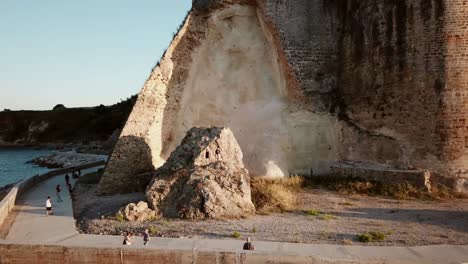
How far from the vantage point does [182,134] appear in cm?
2073

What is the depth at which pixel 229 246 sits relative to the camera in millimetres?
11086

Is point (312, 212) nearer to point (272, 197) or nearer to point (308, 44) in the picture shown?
point (272, 197)

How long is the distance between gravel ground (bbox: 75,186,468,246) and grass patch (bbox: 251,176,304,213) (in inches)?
17.3

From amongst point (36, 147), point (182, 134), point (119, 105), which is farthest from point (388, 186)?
point (36, 147)

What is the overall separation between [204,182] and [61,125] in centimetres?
9944

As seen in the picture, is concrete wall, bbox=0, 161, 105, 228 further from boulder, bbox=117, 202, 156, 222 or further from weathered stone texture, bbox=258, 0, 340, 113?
weathered stone texture, bbox=258, 0, 340, 113

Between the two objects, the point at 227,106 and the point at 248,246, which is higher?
the point at 227,106

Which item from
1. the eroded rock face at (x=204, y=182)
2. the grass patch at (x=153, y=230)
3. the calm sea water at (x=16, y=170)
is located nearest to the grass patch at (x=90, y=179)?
the eroded rock face at (x=204, y=182)

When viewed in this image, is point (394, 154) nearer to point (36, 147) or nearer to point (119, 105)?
point (119, 105)

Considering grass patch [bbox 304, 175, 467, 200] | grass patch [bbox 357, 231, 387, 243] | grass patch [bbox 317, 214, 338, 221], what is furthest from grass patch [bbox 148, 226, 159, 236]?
grass patch [bbox 304, 175, 467, 200]

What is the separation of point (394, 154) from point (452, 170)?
1.98 meters

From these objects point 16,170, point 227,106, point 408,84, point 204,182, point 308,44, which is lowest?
point 16,170

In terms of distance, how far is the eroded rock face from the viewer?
14.2m

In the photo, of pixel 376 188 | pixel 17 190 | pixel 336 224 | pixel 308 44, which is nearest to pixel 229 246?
pixel 336 224
